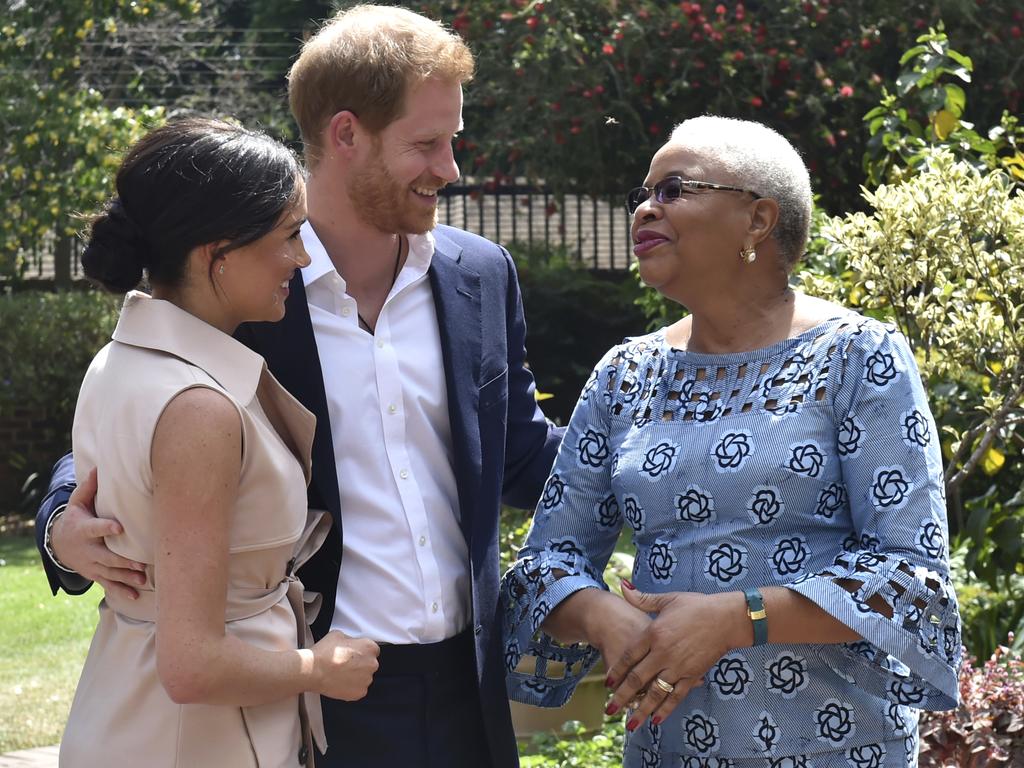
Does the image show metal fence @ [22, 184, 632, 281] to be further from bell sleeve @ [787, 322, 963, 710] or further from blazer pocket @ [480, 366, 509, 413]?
bell sleeve @ [787, 322, 963, 710]

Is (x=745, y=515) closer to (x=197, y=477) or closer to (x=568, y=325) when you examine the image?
(x=197, y=477)

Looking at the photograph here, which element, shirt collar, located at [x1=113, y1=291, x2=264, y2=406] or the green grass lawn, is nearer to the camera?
shirt collar, located at [x1=113, y1=291, x2=264, y2=406]

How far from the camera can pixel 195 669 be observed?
1.87 metres

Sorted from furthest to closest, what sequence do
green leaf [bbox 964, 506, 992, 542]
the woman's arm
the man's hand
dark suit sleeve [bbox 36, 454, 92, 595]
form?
green leaf [bbox 964, 506, 992, 542] < dark suit sleeve [bbox 36, 454, 92, 595] < the man's hand < the woman's arm

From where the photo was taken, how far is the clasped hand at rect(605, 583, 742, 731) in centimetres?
216

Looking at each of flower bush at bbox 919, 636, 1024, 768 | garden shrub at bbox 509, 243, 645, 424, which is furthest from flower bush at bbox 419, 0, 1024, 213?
flower bush at bbox 919, 636, 1024, 768

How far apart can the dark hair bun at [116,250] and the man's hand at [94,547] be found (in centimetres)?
29

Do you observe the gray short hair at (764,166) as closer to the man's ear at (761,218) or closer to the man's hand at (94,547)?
the man's ear at (761,218)

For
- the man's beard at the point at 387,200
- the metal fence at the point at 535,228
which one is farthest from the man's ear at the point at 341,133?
the metal fence at the point at 535,228

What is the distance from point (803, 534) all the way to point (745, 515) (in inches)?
4.0

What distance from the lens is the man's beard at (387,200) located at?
2.56 m

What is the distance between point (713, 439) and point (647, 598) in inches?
11.8

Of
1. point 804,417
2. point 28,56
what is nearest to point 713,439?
point 804,417

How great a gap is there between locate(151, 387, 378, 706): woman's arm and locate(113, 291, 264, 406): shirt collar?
9 cm
